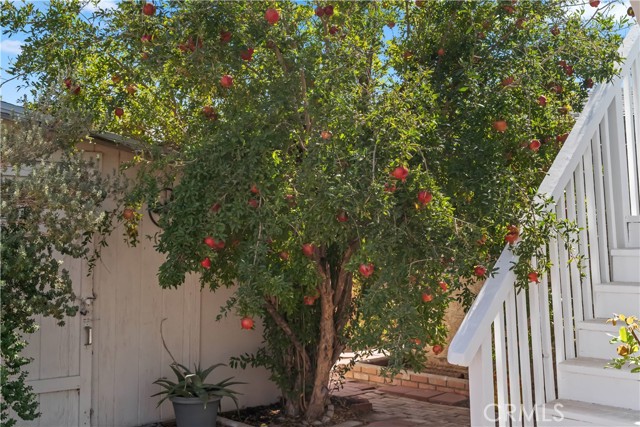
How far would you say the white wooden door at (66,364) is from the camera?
513 cm

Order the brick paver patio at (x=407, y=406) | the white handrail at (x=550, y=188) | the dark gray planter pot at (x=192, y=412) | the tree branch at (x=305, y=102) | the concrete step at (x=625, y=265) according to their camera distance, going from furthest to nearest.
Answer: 1. the brick paver patio at (x=407, y=406)
2. the dark gray planter pot at (x=192, y=412)
3. the tree branch at (x=305, y=102)
4. the concrete step at (x=625, y=265)
5. the white handrail at (x=550, y=188)

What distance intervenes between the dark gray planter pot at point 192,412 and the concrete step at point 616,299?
330 cm

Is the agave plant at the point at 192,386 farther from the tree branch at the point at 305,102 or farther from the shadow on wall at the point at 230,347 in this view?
the tree branch at the point at 305,102

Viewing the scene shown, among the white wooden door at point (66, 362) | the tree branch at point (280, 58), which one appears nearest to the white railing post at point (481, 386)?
the tree branch at point (280, 58)

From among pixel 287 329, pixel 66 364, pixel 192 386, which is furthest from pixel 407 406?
pixel 66 364

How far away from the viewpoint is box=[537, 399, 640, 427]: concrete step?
9.60 ft

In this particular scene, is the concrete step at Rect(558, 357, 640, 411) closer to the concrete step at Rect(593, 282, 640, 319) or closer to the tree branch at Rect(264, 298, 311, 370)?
the concrete step at Rect(593, 282, 640, 319)

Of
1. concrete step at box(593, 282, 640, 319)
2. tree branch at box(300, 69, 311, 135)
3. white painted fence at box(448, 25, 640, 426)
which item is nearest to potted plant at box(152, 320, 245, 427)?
tree branch at box(300, 69, 311, 135)

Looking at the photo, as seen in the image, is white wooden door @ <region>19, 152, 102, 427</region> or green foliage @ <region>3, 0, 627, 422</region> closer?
green foliage @ <region>3, 0, 627, 422</region>

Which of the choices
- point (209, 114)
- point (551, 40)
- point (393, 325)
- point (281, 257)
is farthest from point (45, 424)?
point (551, 40)

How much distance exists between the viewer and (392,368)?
134 inches

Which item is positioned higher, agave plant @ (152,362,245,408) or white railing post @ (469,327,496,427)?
white railing post @ (469,327,496,427)

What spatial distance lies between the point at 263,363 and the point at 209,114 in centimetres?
254

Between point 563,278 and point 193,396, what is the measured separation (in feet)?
11.2
